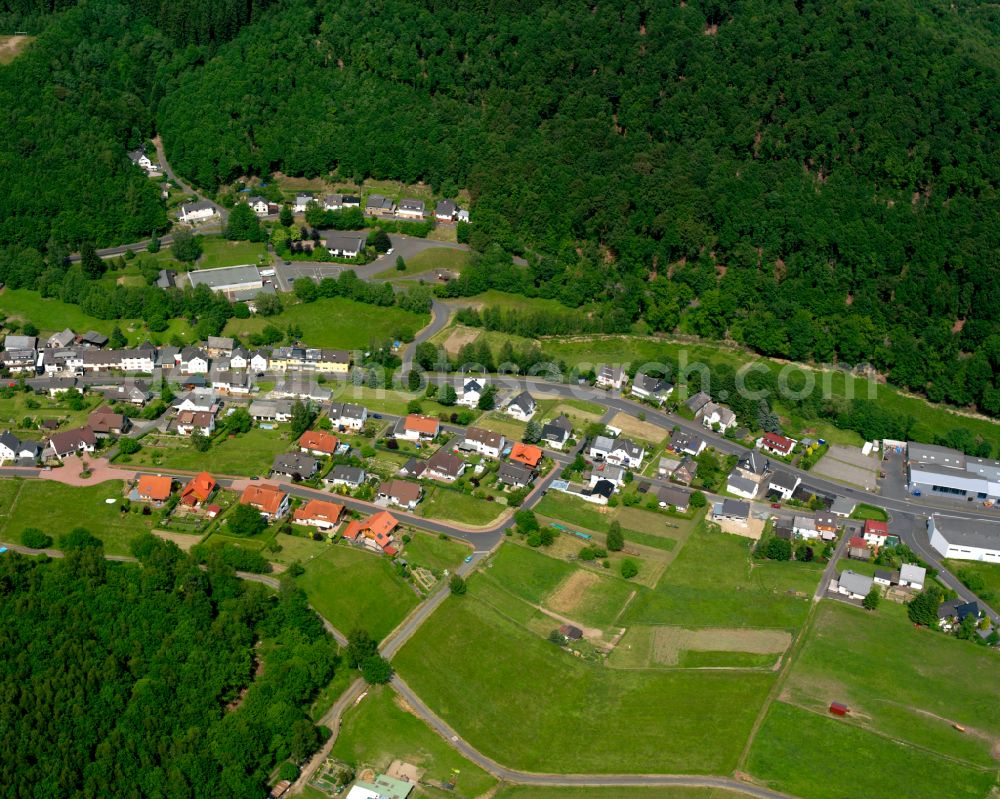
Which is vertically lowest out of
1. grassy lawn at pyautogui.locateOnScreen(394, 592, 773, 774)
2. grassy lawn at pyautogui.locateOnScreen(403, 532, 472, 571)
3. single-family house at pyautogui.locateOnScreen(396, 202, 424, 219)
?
grassy lawn at pyautogui.locateOnScreen(394, 592, 773, 774)

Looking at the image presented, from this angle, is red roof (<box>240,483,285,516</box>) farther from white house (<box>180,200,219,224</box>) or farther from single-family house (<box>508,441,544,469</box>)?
white house (<box>180,200,219,224</box>)

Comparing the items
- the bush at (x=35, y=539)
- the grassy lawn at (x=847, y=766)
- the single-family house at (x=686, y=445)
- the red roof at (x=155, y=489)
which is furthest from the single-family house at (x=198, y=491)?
the grassy lawn at (x=847, y=766)

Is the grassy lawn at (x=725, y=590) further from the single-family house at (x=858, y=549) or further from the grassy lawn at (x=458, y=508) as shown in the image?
the grassy lawn at (x=458, y=508)

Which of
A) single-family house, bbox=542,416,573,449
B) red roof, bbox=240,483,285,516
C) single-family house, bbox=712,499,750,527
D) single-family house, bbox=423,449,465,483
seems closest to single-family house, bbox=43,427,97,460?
red roof, bbox=240,483,285,516

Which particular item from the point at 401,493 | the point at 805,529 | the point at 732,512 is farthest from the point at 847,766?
the point at 401,493

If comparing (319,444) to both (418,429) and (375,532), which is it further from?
(375,532)

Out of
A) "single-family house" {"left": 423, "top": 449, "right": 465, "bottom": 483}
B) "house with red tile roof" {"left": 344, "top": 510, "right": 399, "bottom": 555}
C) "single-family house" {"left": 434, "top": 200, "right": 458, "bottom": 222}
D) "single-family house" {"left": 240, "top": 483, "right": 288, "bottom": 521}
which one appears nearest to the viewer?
"house with red tile roof" {"left": 344, "top": 510, "right": 399, "bottom": 555}
